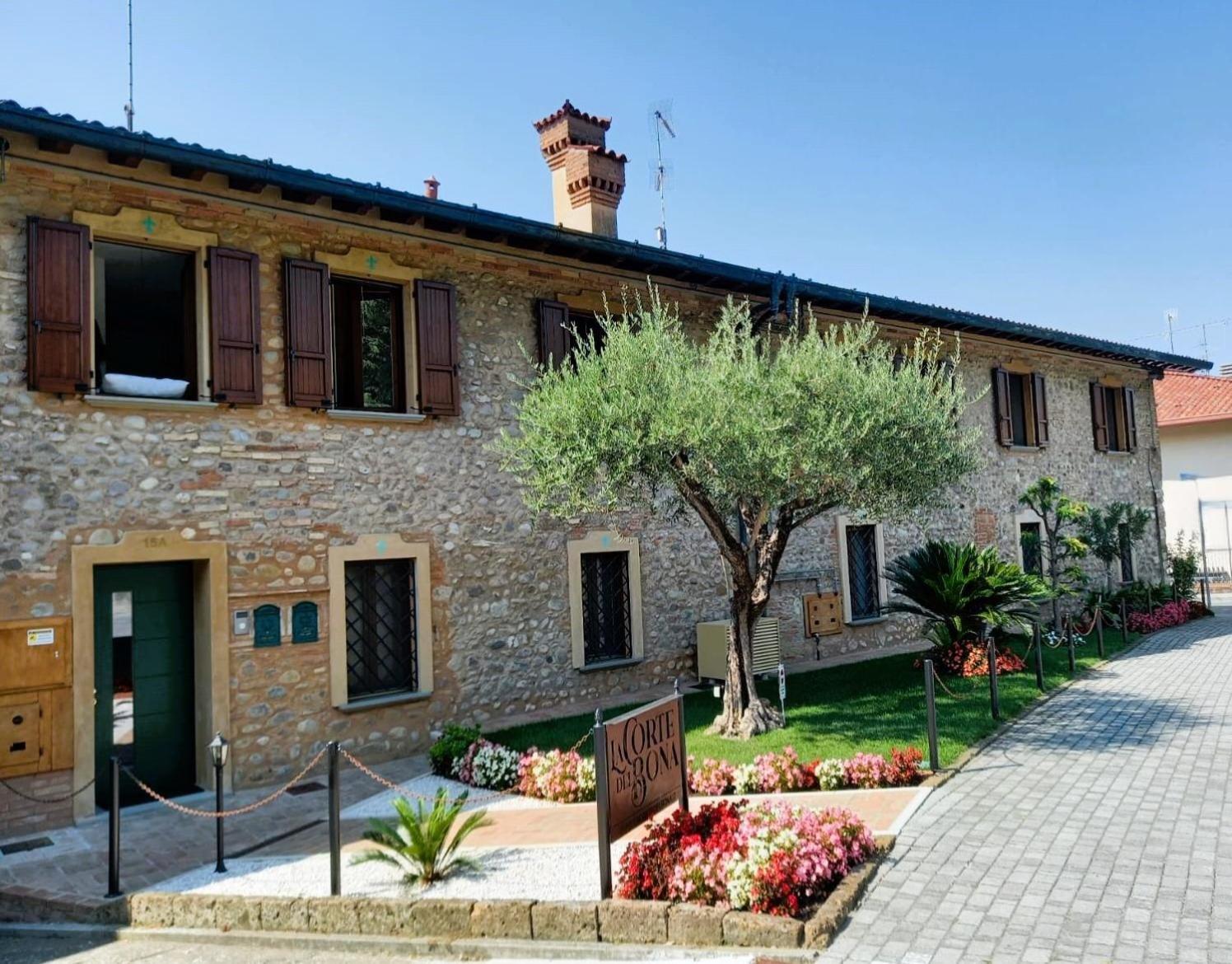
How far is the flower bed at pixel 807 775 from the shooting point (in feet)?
24.9

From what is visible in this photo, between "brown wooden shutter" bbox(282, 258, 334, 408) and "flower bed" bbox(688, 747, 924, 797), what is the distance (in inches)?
205

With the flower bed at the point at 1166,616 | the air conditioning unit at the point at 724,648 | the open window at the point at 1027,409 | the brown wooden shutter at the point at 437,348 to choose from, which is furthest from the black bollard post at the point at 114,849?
the flower bed at the point at 1166,616

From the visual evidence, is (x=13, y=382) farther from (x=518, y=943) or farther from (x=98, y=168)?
(x=518, y=943)

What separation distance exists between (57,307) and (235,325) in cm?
147

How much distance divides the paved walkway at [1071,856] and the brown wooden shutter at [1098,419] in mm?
11712

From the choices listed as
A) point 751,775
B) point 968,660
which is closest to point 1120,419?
point 968,660

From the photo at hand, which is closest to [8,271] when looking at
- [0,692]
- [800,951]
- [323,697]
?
[0,692]

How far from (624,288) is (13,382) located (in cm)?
699

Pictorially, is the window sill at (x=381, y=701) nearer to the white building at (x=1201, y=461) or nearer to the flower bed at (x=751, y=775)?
the flower bed at (x=751, y=775)

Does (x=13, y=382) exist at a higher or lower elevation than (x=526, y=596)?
higher

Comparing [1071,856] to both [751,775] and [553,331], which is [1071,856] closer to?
[751,775]

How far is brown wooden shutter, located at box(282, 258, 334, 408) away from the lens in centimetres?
926

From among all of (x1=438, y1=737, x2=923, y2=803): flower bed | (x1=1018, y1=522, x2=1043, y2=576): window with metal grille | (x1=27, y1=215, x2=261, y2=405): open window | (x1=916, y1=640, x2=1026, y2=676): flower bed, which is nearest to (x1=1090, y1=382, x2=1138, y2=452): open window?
(x1=1018, y1=522, x2=1043, y2=576): window with metal grille

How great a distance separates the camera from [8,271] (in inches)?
308
